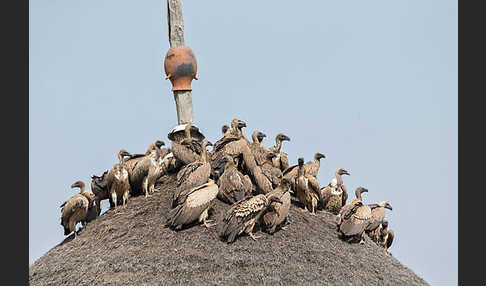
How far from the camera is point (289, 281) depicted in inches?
810

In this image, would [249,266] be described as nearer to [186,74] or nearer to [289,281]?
[289,281]

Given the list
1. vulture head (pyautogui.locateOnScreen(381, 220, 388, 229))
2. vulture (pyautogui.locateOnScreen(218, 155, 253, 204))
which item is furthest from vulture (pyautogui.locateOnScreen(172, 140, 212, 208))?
vulture head (pyautogui.locateOnScreen(381, 220, 388, 229))

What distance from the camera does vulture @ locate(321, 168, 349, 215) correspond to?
25.4m

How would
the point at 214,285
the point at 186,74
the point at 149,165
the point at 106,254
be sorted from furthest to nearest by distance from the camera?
the point at 186,74 < the point at 149,165 < the point at 106,254 < the point at 214,285

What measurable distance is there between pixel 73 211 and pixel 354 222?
609 cm

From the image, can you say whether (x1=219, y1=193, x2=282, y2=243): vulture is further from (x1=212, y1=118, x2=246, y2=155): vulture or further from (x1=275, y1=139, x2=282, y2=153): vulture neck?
(x1=275, y1=139, x2=282, y2=153): vulture neck

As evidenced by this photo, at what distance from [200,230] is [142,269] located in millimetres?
1661

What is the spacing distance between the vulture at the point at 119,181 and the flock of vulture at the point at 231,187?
2 cm

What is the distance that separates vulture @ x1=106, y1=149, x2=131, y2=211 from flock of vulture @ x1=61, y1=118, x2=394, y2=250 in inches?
0.9

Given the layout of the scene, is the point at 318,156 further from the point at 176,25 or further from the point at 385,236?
the point at 176,25

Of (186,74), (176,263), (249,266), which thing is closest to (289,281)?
(249,266)

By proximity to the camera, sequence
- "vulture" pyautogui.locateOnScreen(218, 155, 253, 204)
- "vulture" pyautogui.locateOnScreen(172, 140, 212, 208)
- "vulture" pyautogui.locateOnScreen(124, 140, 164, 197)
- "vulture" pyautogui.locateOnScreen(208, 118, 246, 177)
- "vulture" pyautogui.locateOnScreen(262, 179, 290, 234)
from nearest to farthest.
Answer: "vulture" pyautogui.locateOnScreen(262, 179, 290, 234) < "vulture" pyautogui.locateOnScreen(172, 140, 212, 208) < "vulture" pyautogui.locateOnScreen(218, 155, 253, 204) < "vulture" pyautogui.locateOnScreen(124, 140, 164, 197) < "vulture" pyautogui.locateOnScreen(208, 118, 246, 177)

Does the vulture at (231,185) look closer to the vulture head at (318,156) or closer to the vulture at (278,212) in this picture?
the vulture at (278,212)

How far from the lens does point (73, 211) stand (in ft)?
75.9
